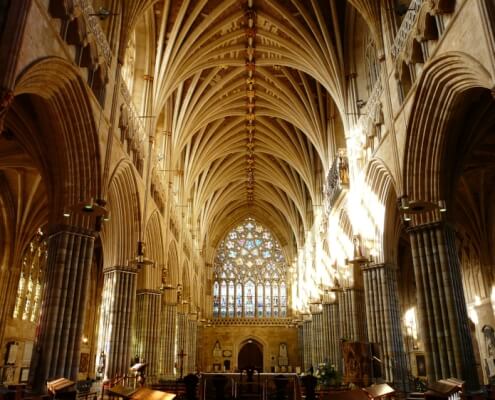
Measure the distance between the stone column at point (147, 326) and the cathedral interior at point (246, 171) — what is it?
2.9 inches

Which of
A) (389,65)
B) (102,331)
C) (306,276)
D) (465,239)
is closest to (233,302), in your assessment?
(306,276)

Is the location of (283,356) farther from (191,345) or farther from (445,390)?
(445,390)

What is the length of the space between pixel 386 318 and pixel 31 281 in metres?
17.8

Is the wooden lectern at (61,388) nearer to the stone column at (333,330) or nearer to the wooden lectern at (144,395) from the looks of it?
the wooden lectern at (144,395)

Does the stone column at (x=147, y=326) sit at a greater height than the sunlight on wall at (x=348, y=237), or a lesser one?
lesser

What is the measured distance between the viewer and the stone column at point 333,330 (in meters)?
26.1

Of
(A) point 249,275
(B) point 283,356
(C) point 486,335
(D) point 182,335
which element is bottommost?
(B) point 283,356

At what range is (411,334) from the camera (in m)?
27.4

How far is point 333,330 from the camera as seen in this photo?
86.6 ft

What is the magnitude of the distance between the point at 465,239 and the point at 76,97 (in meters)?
20.1

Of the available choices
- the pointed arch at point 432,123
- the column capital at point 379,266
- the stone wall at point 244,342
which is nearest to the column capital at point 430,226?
the pointed arch at point 432,123

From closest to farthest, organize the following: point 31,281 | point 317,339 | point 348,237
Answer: point 348,237 < point 31,281 < point 317,339

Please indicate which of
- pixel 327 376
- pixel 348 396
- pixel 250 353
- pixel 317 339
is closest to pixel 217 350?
pixel 250 353

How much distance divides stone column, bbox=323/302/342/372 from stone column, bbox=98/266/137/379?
13036mm
